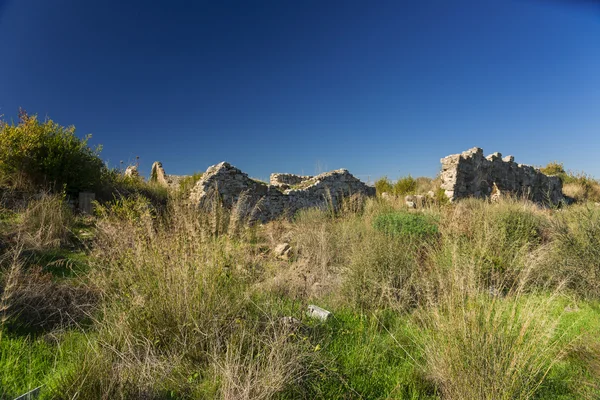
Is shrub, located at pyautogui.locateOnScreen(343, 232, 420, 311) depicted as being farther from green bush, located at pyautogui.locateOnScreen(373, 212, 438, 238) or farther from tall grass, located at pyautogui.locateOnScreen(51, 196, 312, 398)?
tall grass, located at pyautogui.locateOnScreen(51, 196, 312, 398)

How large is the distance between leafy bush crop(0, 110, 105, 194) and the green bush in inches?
315

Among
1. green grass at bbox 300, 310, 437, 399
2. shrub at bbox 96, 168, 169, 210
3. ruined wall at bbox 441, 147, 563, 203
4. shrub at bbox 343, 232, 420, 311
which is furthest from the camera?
ruined wall at bbox 441, 147, 563, 203

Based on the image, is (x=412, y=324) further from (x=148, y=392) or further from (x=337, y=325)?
(x=148, y=392)

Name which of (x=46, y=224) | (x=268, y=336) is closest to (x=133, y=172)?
(x=46, y=224)

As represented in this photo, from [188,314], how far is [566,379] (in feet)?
10.7

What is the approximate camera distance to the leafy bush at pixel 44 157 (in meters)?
8.77

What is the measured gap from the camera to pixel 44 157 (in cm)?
920

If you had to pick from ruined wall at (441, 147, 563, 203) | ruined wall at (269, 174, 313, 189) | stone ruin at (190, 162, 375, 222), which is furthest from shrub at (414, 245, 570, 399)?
ruined wall at (269, 174, 313, 189)

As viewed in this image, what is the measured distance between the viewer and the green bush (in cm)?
634

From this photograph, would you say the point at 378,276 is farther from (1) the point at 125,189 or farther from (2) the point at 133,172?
(2) the point at 133,172

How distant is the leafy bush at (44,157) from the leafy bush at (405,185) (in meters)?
13.4

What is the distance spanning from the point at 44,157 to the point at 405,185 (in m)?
14.9

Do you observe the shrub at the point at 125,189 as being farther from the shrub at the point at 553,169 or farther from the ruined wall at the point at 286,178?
the shrub at the point at 553,169

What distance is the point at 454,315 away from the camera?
269 centimetres
